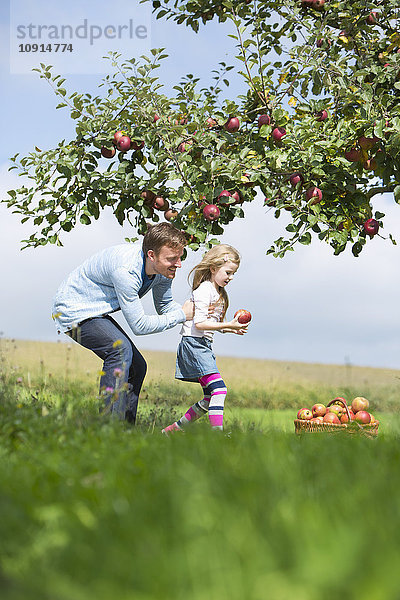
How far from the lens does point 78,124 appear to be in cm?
640

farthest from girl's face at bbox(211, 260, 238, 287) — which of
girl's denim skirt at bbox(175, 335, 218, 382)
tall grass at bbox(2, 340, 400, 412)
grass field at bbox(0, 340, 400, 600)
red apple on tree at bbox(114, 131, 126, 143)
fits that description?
tall grass at bbox(2, 340, 400, 412)

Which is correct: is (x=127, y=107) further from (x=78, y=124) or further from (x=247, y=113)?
(x=247, y=113)

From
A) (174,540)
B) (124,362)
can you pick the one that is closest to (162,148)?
(124,362)

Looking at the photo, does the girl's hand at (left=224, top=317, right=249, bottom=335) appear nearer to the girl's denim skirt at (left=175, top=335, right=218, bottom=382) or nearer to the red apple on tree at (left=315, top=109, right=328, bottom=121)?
the girl's denim skirt at (left=175, top=335, right=218, bottom=382)

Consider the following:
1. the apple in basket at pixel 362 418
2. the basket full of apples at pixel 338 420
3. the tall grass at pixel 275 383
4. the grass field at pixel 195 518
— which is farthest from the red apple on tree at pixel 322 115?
the tall grass at pixel 275 383

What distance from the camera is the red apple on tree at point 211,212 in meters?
5.71

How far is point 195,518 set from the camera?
192cm

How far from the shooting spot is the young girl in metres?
5.61

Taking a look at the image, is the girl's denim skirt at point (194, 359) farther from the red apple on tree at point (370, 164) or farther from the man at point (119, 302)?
the red apple on tree at point (370, 164)

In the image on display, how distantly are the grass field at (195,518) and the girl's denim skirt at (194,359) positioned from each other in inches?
83.6

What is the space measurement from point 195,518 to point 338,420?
4204 millimetres

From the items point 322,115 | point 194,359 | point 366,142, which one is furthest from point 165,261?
point 322,115

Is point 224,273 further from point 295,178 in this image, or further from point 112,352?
point 112,352

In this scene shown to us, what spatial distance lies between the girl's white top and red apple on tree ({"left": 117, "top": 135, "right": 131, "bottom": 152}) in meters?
1.69
